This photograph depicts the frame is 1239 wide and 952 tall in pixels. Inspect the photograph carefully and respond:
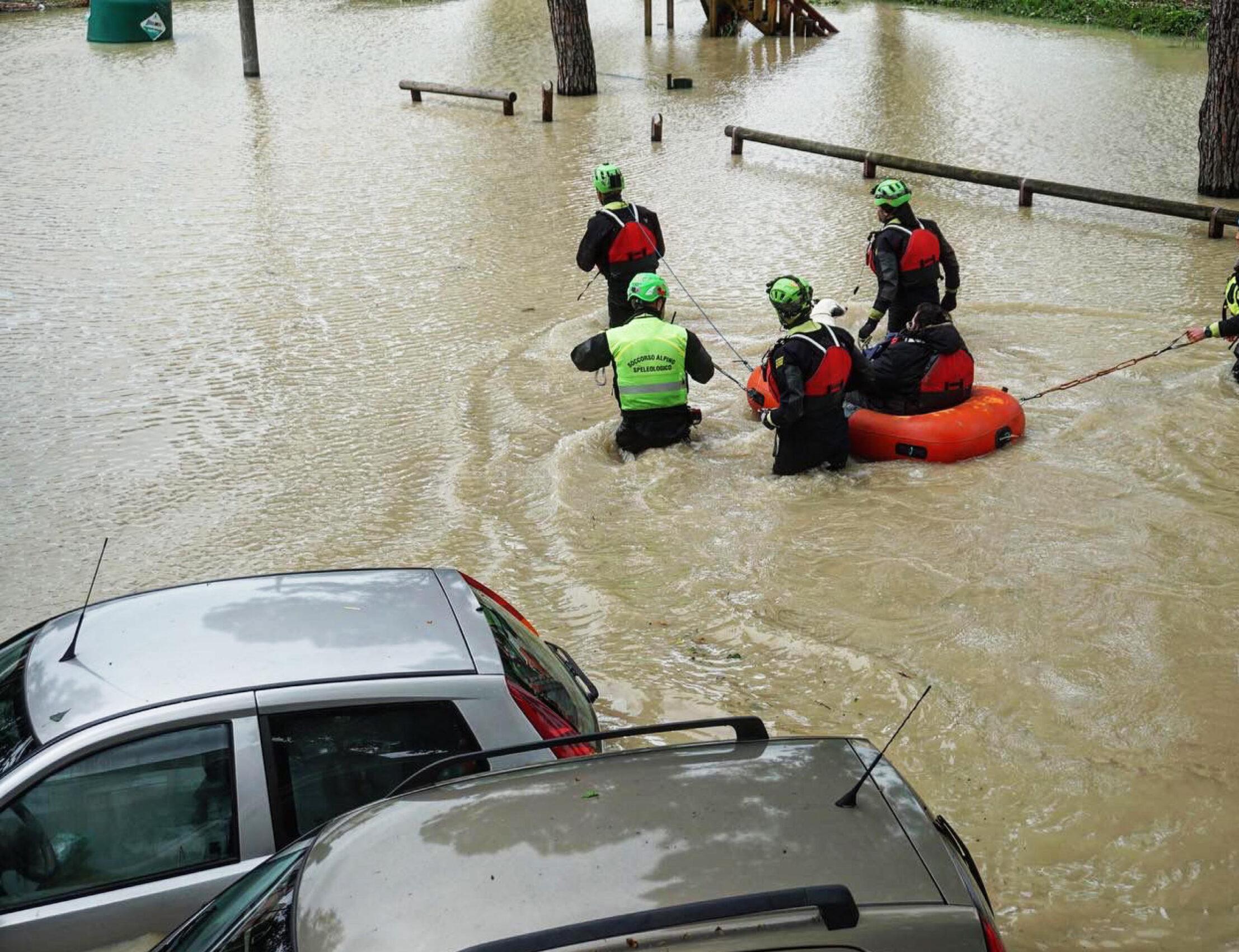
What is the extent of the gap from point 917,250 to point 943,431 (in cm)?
235

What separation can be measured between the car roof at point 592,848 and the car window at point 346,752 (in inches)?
28.8

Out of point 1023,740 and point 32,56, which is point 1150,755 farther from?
point 32,56

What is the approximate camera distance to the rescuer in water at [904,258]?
11.0m

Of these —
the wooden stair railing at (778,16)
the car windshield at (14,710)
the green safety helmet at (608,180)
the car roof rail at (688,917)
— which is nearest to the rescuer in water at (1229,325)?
the green safety helmet at (608,180)

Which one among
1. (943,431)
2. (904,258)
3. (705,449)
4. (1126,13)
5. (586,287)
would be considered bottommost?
(705,449)

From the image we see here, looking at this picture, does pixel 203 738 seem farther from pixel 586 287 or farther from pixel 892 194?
pixel 586 287

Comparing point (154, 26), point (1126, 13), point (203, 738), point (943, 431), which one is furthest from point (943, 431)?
point (154, 26)

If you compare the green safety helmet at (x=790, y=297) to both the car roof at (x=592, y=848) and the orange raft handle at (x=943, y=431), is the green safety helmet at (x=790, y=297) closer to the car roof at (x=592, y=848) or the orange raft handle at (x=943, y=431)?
the orange raft handle at (x=943, y=431)

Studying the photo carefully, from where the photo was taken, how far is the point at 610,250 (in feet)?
39.0

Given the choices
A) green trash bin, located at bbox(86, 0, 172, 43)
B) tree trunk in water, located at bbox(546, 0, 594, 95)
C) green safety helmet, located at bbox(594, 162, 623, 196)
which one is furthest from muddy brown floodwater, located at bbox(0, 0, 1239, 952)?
green trash bin, located at bbox(86, 0, 172, 43)

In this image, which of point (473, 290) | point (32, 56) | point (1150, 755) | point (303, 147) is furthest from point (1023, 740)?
point (32, 56)

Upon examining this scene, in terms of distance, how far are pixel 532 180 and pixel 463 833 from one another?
52.8ft

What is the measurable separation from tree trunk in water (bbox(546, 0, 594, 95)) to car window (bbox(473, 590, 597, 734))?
21.3m

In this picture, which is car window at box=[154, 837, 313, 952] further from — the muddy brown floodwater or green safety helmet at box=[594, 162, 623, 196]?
green safety helmet at box=[594, 162, 623, 196]
